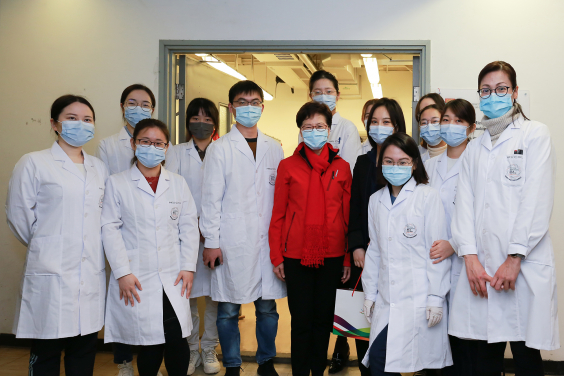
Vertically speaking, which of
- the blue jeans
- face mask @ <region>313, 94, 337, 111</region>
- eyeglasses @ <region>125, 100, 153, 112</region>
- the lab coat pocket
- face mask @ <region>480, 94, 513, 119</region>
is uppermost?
face mask @ <region>313, 94, 337, 111</region>

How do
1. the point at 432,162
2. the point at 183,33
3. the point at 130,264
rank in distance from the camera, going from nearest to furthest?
the point at 130,264 → the point at 432,162 → the point at 183,33

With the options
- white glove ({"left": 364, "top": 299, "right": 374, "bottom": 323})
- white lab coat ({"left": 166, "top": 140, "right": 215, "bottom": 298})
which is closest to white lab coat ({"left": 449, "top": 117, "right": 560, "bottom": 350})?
white glove ({"left": 364, "top": 299, "right": 374, "bottom": 323})

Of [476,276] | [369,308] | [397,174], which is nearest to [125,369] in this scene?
[369,308]

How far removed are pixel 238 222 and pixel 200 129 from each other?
0.83 meters

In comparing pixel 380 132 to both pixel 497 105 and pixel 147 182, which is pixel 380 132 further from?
pixel 147 182

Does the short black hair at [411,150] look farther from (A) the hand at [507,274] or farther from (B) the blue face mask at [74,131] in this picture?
(B) the blue face mask at [74,131]

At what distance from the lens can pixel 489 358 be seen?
2.04 metres

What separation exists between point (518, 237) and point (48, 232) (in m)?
2.08

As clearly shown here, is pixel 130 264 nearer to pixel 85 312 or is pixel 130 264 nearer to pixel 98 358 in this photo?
pixel 85 312

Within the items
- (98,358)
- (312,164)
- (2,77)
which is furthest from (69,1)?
(98,358)

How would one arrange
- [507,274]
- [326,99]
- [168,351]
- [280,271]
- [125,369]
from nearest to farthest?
[507,274], [168,351], [280,271], [125,369], [326,99]

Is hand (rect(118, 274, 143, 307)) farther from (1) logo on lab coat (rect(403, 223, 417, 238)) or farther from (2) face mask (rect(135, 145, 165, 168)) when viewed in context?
(1) logo on lab coat (rect(403, 223, 417, 238))

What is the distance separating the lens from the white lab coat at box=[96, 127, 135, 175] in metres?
2.90

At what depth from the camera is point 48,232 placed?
217 centimetres
